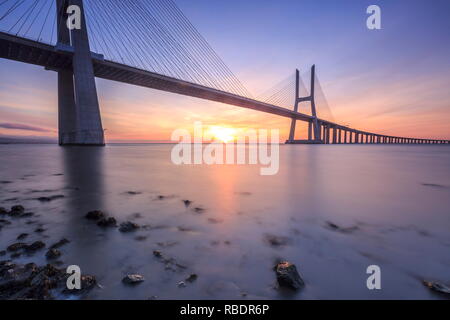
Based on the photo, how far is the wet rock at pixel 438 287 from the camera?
134cm

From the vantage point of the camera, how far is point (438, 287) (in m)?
1.37

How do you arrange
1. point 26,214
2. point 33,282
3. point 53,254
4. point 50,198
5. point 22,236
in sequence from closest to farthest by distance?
point 33,282 < point 53,254 < point 22,236 < point 26,214 < point 50,198

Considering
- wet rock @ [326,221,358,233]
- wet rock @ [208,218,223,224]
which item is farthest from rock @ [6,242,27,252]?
wet rock @ [326,221,358,233]

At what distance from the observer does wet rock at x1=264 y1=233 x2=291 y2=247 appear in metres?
2.03

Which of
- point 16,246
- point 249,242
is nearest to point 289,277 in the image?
point 249,242

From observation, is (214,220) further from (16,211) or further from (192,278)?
(16,211)

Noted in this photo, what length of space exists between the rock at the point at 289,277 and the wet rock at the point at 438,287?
0.95 m

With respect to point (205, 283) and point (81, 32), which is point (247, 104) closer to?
point (81, 32)

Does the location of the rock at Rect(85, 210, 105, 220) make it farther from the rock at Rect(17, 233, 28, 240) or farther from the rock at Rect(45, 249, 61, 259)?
the rock at Rect(45, 249, 61, 259)

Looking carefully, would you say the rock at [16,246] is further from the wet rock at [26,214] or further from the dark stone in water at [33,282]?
the wet rock at [26,214]

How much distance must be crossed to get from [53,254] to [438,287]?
10.3 feet

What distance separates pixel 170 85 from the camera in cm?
2683
